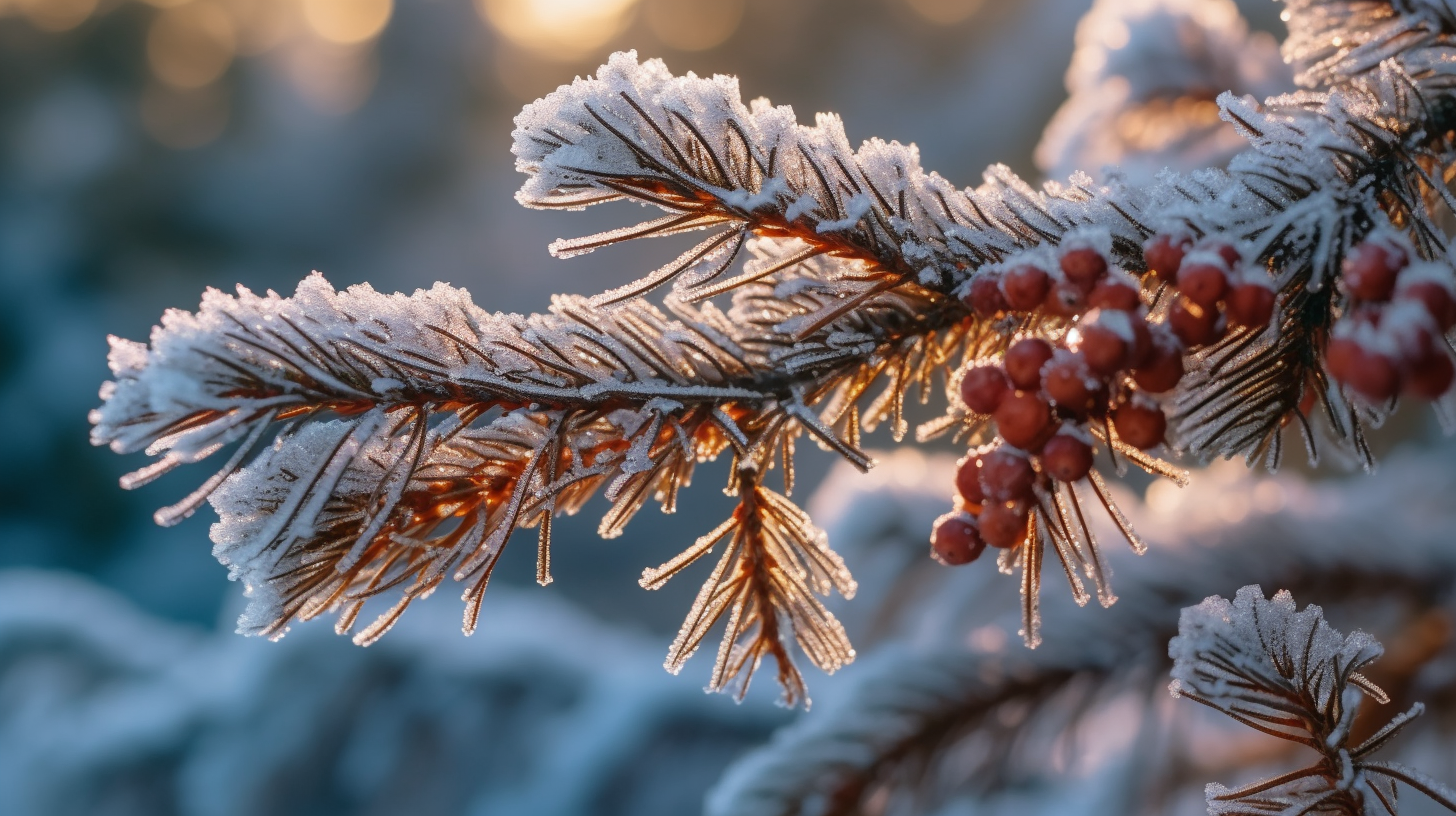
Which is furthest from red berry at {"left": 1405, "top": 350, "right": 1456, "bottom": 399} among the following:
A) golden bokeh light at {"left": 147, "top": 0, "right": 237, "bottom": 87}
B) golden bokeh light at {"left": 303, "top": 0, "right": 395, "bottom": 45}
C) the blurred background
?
golden bokeh light at {"left": 147, "top": 0, "right": 237, "bottom": 87}

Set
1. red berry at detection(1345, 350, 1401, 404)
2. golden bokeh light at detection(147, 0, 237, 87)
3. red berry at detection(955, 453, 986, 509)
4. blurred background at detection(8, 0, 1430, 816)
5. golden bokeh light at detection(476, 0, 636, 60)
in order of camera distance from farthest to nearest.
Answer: golden bokeh light at detection(147, 0, 237, 87)
golden bokeh light at detection(476, 0, 636, 60)
blurred background at detection(8, 0, 1430, 816)
red berry at detection(955, 453, 986, 509)
red berry at detection(1345, 350, 1401, 404)

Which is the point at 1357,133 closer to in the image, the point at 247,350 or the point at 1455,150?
the point at 1455,150

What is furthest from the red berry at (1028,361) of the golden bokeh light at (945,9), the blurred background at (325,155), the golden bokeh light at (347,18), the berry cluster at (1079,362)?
the golden bokeh light at (347,18)

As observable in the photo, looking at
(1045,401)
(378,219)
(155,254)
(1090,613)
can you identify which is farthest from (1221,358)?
(155,254)

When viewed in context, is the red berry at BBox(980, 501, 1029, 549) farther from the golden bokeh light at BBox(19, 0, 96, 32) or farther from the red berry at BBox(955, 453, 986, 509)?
the golden bokeh light at BBox(19, 0, 96, 32)

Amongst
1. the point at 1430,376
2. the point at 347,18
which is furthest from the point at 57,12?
the point at 1430,376

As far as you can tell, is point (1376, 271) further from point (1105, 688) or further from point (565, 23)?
point (565, 23)
